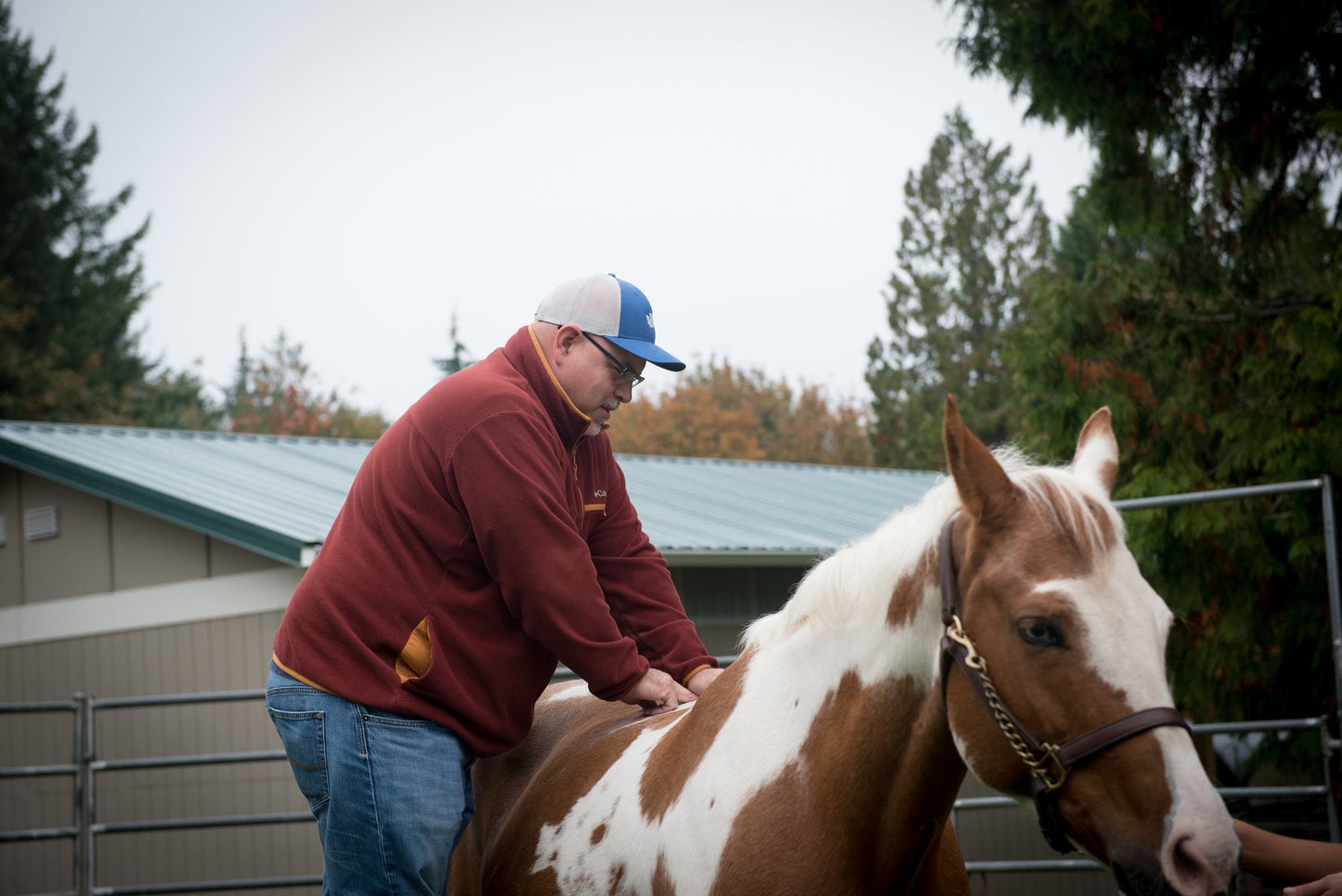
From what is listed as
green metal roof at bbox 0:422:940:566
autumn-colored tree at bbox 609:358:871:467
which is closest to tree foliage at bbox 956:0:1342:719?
green metal roof at bbox 0:422:940:566

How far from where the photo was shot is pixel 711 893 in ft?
6.52

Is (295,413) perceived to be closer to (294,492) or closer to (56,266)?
(56,266)

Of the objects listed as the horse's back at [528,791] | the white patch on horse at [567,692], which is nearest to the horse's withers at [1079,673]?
the horse's back at [528,791]

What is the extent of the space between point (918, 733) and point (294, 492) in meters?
7.79

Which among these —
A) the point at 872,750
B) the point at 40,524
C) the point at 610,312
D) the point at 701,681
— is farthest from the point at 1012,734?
the point at 40,524

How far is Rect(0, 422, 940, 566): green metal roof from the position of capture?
7750 mm

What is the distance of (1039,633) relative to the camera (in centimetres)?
168

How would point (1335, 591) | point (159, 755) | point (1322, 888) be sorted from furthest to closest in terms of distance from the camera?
point (159, 755) < point (1335, 591) < point (1322, 888)

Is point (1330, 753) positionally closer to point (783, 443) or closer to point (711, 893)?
point (711, 893)

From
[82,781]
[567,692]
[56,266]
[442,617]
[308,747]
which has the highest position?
[56,266]

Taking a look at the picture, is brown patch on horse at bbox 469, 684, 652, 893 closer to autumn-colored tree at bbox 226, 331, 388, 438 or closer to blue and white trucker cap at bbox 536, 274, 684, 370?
blue and white trucker cap at bbox 536, 274, 684, 370

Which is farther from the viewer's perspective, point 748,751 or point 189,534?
point 189,534

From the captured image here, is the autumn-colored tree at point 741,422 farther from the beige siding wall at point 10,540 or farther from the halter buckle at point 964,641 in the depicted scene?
the halter buckle at point 964,641

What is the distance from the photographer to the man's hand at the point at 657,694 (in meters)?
2.42
